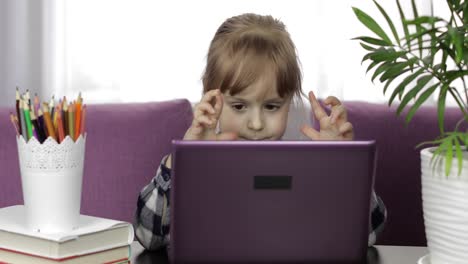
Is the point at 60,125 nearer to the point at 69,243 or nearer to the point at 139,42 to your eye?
the point at 69,243

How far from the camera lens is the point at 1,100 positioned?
261 centimetres

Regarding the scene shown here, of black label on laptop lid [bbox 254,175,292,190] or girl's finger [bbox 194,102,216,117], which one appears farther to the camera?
girl's finger [bbox 194,102,216,117]

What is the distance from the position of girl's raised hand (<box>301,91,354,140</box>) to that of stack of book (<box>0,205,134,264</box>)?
0.47 m

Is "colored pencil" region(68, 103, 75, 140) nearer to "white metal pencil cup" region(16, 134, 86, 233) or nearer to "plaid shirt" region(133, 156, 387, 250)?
"white metal pencil cup" region(16, 134, 86, 233)

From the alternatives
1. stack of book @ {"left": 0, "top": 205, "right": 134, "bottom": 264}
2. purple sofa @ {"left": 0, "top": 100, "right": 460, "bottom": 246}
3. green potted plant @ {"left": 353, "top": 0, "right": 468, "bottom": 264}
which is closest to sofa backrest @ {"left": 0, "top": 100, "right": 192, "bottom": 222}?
purple sofa @ {"left": 0, "top": 100, "right": 460, "bottom": 246}

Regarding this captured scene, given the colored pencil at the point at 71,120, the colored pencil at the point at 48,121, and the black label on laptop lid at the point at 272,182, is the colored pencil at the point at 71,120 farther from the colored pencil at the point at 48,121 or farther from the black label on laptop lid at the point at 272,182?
the black label on laptop lid at the point at 272,182

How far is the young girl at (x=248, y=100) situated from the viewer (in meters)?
1.41

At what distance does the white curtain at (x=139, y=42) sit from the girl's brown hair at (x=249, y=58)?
89cm

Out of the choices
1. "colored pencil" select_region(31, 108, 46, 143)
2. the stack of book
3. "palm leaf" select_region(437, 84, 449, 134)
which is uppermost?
"palm leaf" select_region(437, 84, 449, 134)

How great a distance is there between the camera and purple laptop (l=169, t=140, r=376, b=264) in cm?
97

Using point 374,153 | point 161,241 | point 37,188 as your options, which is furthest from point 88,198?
point 374,153

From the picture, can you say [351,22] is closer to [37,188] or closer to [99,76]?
[99,76]

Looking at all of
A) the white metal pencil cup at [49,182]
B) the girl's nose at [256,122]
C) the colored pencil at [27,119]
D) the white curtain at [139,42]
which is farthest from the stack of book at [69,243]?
the white curtain at [139,42]

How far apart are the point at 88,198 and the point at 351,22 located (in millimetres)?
1260
